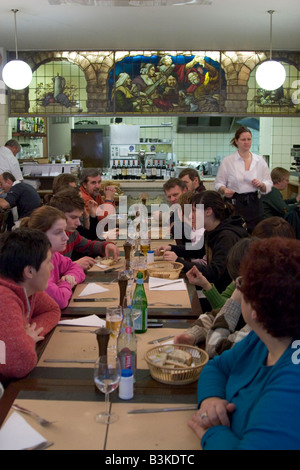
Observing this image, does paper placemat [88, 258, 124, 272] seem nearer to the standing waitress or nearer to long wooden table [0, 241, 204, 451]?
long wooden table [0, 241, 204, 451]

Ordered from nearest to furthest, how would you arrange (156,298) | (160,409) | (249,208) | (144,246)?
(160,409), (156,298), (144,246), (249,208)

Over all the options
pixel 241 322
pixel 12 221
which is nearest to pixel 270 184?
pixel 12 221

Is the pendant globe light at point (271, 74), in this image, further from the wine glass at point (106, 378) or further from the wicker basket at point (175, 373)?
the wine glass at point (106, 378)

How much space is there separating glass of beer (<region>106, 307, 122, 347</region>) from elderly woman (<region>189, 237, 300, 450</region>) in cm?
70

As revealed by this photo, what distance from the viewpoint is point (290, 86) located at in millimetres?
8656

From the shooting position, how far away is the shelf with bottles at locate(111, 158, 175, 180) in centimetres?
950

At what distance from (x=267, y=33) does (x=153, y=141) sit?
4.30m

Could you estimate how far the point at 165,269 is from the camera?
12.3 feet

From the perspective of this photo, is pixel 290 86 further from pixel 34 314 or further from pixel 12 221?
pixel 34 314

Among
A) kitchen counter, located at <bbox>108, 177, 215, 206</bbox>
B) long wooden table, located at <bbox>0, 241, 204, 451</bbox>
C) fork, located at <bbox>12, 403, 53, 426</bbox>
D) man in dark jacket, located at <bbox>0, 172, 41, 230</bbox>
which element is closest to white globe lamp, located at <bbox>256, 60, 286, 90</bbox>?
kitchen counter, located at <bbox>108, 177, 215, 206</bbox>

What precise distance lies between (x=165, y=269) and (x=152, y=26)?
4.53 meters

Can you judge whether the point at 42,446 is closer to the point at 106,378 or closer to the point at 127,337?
the point at 106,378

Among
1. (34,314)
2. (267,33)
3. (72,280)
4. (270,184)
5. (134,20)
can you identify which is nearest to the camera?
(34,314)

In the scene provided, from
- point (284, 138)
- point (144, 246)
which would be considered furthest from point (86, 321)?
point (284, 138)
